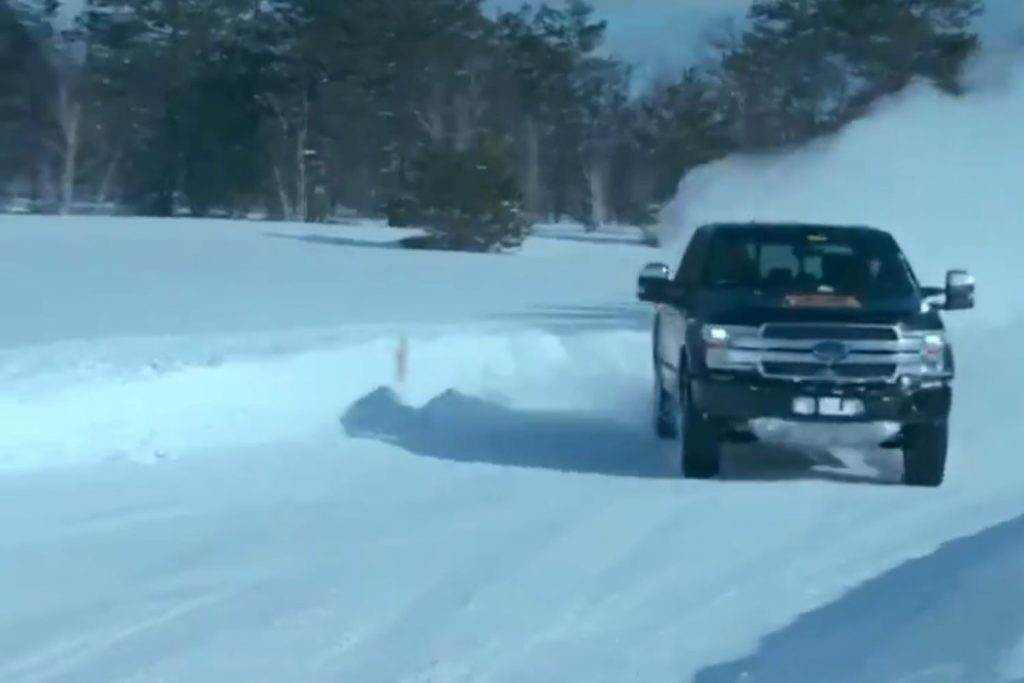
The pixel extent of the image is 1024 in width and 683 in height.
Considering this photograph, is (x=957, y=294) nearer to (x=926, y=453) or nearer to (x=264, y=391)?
(x=926, y=453)

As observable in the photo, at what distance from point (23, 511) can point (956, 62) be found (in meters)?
45.2

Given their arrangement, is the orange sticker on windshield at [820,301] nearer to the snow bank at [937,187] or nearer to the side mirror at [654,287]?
the side mirror at [654,287]

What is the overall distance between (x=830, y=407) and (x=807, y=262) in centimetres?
175

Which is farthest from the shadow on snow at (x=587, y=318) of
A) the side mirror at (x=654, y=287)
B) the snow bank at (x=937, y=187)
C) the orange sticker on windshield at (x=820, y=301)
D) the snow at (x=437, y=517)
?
the orange sticker on windshield at (x=820, y=301)

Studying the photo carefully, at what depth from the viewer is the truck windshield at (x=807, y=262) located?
536 inches

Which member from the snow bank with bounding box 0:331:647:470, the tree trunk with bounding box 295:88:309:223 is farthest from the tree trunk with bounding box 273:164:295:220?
the snow bank with bounding box 0:331:647:470

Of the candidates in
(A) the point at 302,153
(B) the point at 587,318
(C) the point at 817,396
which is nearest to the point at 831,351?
(C) the point at 817,396

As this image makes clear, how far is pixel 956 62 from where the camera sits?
52562mm

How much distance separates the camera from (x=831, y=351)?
1271 cm

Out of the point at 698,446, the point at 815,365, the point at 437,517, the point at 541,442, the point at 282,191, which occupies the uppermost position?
the point at 815,365

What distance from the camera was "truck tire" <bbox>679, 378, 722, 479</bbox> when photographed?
42.3ft

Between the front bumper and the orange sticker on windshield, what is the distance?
2.06 feet

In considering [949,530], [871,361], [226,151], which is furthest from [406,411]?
[226,151]

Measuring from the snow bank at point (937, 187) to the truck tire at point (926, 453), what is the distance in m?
17.3
